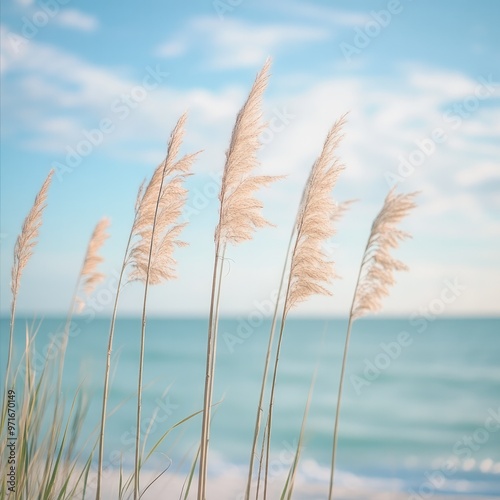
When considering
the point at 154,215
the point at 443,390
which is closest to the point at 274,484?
the point at 154,215

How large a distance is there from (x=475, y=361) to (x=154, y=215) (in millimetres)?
27648

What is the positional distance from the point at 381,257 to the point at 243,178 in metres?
0.61

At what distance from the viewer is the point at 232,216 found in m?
2.28

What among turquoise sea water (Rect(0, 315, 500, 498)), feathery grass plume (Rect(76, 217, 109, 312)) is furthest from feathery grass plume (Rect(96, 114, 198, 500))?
feathery grass plume (Rect(76, 217, 109, 312))

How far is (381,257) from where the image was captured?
236 centimetres

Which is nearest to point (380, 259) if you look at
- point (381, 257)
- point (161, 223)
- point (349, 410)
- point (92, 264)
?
point (381, 257)

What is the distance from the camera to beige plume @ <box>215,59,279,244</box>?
7.48 ft

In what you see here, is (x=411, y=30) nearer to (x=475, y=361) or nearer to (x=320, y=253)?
(x=320, y=253)

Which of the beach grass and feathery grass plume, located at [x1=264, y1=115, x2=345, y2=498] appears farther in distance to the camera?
→ feathery grass plume, located at [x1=264, y1=115, x2=345, y2=498]

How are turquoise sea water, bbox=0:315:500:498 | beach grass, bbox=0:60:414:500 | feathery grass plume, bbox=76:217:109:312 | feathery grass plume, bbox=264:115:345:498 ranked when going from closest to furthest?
beach grass, bbox=0:60:414:500
feathery grass plume, bbox=264:115:345:498
feathery grass plume, bbox=76:217:109:312
turquoise sea water, bbox=0:315:500:498

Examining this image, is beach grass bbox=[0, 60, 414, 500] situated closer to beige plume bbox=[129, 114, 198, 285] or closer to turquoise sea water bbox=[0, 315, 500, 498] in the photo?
beige plume bbox=[129, 114, 198, 285]

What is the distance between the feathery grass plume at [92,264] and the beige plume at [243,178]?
152 cm

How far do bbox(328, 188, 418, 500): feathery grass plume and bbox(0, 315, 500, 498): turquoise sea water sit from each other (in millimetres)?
278

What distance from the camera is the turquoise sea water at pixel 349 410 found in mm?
9383
